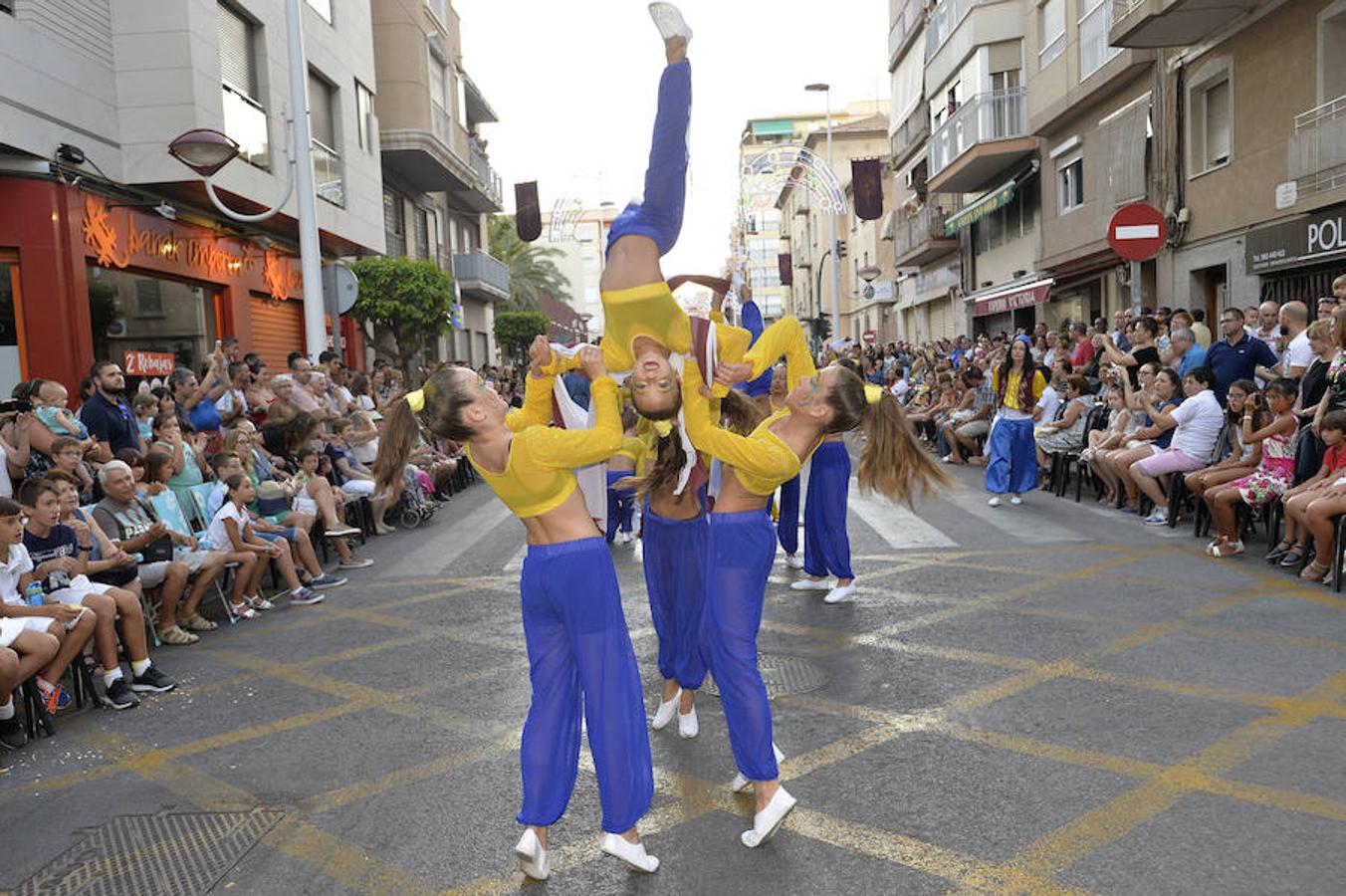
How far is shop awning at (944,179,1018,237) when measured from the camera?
24.3 m

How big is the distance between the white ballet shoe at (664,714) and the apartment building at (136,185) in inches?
406

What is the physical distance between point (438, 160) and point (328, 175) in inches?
301

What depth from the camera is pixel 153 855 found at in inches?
142

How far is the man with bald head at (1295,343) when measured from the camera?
9305 millimetres

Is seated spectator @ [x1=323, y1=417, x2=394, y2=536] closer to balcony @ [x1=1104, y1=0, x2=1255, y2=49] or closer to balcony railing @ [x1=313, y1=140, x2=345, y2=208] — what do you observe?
balcony railing @ [x1=313, y1=140, x2=345, y2=208]

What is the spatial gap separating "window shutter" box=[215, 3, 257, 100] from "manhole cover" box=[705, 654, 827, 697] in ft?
45.0

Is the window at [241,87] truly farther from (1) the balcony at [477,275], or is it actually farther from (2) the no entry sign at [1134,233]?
(1) the balcony at [477,275]

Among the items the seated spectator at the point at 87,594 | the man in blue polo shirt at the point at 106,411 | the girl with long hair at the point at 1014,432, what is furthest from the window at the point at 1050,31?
the seated spectator at the point at 87,594

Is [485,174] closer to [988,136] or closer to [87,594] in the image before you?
[988,136]

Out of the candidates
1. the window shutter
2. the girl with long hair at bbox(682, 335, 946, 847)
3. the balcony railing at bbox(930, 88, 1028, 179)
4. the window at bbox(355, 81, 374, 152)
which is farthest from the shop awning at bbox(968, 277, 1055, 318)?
the girl with long hair at bbox(682, 335, 946, 847)

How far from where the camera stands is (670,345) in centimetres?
379

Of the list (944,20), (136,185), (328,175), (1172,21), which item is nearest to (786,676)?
(136,185)

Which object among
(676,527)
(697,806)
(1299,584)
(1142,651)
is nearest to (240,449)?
(676,527)

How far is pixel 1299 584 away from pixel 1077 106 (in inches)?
644
